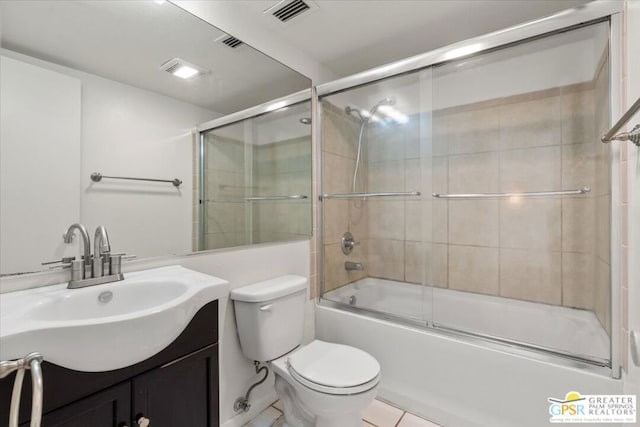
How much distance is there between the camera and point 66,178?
3.49 feet

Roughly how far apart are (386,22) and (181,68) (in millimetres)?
1215

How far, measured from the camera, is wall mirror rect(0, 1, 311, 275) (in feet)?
3.20

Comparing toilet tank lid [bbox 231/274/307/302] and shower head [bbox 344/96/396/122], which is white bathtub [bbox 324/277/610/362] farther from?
shower head [bbox 344/96/396/122]

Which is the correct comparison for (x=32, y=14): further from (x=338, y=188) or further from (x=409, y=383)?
(x=409, y=383)

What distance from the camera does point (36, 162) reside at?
1000mm

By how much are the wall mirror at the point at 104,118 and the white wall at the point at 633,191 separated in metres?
1.75

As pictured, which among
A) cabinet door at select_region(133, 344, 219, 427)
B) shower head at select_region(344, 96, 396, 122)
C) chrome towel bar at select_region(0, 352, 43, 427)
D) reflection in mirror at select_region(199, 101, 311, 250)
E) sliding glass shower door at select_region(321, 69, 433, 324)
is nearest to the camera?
chrome towel bar at select_region(0, 352, 43, 427)

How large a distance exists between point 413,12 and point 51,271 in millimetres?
2108

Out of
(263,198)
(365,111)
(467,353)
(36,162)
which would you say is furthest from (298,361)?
(365,111)

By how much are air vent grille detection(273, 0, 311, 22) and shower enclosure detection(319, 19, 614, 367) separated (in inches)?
21.0

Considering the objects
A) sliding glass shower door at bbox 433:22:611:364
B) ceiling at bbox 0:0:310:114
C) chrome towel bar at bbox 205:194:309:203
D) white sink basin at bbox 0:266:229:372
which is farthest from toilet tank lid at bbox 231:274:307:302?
ceiling at bbox 0:0:310:114

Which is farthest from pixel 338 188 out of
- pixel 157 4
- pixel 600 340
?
pixel 600 340

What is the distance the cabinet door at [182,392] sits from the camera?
0.88m

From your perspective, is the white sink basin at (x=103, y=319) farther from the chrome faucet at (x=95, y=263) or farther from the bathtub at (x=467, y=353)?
the bathtub at (x=467, y=353)
